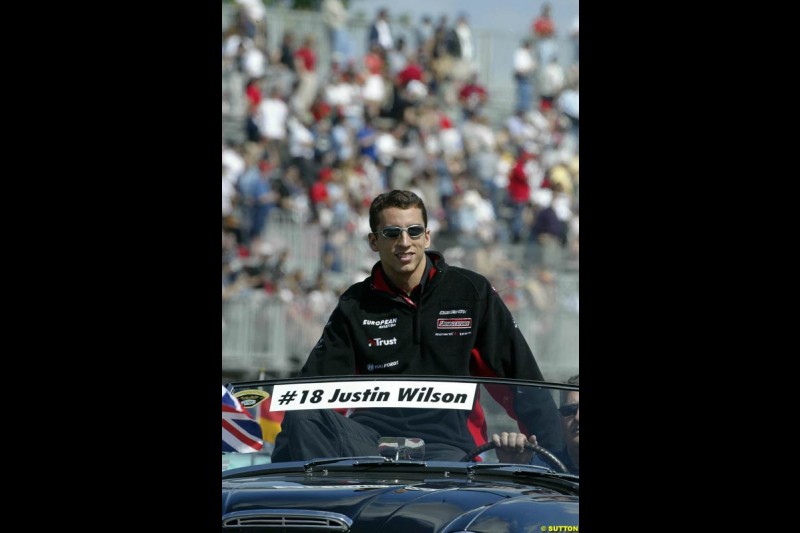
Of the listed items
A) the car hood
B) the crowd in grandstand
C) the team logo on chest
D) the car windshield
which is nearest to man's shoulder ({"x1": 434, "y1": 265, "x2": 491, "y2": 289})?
the team logo on chest

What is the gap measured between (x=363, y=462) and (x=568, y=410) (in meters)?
0.76

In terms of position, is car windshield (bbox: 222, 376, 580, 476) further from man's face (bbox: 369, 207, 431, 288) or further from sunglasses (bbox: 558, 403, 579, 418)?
man's face (bbox: 369, 207, 431, 288)

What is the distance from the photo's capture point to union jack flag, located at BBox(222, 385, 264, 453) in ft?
16.2

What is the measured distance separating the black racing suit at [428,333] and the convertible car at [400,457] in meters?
0.45

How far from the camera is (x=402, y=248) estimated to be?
547cm

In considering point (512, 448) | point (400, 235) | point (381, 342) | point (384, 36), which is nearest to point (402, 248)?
point (400, 235)

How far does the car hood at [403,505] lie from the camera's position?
3.98m

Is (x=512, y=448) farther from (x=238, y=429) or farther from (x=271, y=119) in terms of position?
(x=271, y=119)

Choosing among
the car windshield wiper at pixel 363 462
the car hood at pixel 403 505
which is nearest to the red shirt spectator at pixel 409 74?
the car windshield wiper at pixel 363 462

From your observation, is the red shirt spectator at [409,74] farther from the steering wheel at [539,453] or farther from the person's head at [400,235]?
the steering wheel at [539,453]
